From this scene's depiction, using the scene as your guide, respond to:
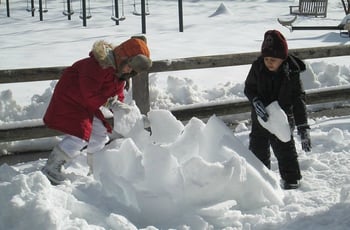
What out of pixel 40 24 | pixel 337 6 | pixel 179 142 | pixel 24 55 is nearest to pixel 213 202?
pixel 179 142

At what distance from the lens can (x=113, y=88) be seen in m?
4.24

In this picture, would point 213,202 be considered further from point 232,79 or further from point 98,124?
point 232,79

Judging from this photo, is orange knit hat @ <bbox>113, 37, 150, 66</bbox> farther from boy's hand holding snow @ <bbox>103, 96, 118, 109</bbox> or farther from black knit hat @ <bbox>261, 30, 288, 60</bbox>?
black knit hat @ <bbox>261, 30, 288, 60</bbox>

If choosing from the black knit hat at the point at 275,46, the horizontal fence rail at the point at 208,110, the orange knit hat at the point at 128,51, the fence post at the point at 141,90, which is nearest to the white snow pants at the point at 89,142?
the orange knit hat at the point at 128,51

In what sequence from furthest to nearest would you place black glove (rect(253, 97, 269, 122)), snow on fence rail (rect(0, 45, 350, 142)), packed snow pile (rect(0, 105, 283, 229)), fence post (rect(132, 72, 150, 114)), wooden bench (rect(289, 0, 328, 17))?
wooden bench (rect(289, 0, 328, 17)) → fence post (rect(132, 72, 150, 114)) → snow on fence rail (rect(0, 45, 350, 142)) → black glove (rect(253, 97, 269, 122)) → packed snow pile (rect(0, 105, 283, 229))

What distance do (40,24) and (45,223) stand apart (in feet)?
60.3

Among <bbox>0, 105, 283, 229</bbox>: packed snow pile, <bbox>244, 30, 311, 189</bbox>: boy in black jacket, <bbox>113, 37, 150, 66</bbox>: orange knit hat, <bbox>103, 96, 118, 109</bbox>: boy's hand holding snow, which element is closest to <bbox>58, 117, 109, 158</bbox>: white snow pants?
<bbox>103, 96, 118, 109</bbox>: boy's hand holding snow

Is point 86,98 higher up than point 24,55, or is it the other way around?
point 86,98

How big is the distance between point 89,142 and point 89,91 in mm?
553

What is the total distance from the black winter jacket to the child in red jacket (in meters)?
0.86

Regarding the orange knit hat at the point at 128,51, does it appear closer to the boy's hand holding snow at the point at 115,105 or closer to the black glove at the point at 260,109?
the boy's hand holding snow at the point at 115,105

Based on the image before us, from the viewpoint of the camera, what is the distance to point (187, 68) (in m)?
5.68

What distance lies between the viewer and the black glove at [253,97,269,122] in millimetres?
4008

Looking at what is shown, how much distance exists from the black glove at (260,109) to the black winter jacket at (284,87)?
89 millimetres
